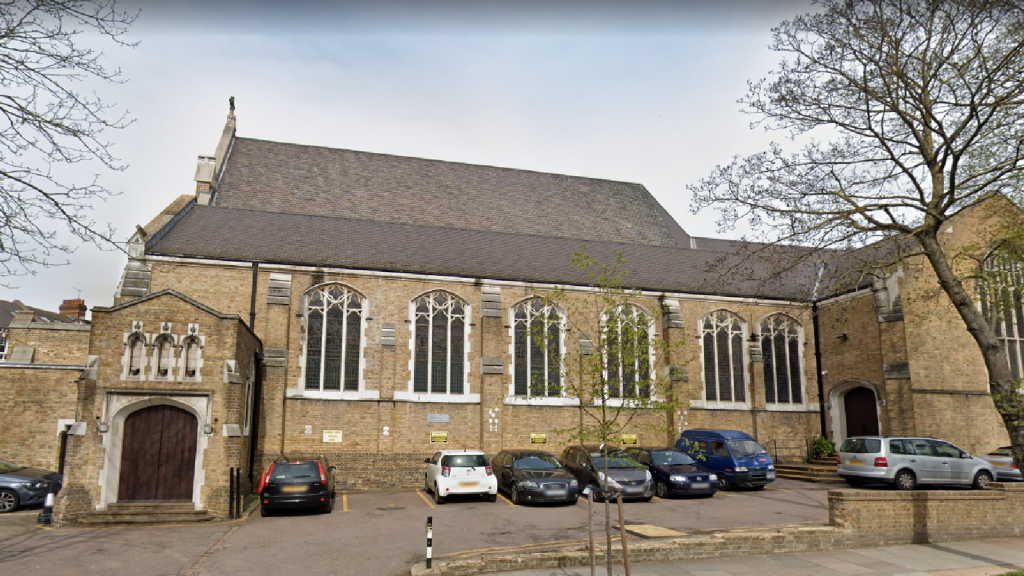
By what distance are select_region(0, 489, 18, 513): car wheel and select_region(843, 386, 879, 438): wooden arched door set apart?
2607cm

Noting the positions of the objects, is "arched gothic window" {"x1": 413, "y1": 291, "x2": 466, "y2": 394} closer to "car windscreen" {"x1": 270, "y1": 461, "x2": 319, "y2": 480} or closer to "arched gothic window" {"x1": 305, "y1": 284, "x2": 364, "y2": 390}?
"arched gothic window" {"x1": 305, "y1": 284, "x2": 364, "y2": 390}

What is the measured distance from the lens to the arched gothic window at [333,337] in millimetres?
20562

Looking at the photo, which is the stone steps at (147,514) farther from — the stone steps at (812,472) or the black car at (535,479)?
the stone steps at (812,472)

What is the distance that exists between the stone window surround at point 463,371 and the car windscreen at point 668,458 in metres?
6.09

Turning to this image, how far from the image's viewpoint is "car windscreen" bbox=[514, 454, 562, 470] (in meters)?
17.3

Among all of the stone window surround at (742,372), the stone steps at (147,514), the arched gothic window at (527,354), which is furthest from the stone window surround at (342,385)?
the stone window surround at (742,372)

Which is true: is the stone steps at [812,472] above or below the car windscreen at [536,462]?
below

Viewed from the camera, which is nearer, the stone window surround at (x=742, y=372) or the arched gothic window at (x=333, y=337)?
the arched gothic window at (x=333, y=337)

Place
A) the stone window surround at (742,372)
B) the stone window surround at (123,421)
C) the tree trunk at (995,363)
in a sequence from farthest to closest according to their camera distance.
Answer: the stone window surround at (742,372), the stone window surround at (123,421), the tree trunk at (995,363)

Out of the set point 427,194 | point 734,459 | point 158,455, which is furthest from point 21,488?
point 734,459

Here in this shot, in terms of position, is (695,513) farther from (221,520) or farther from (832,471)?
(221,520)

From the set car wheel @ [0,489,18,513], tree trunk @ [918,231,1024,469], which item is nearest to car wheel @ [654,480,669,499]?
tree trunk @ [918,231,1024,469]

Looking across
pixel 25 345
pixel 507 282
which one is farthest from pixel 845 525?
pixel 25 345

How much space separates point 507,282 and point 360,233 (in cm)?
584
